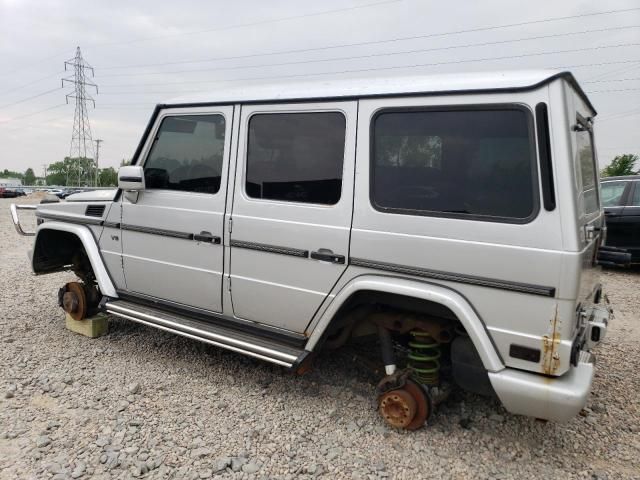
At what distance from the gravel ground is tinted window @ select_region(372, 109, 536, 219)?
1.51m

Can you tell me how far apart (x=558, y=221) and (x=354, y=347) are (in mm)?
→ 2304

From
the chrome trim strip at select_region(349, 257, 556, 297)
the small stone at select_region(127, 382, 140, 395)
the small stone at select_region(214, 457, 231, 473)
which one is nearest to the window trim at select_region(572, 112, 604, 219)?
the chrome trim strip at select_region(349, 257, 556, 297)

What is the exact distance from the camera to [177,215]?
12.1ft

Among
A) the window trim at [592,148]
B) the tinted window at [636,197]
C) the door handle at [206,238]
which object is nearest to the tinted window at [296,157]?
the door handle at [206,238]

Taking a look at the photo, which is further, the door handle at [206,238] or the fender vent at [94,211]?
the fender vent at [94,211]

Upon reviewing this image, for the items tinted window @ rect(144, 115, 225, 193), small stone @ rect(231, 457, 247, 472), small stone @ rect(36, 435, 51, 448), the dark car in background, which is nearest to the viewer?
small stone @ rect(231, 457, 247, 472)

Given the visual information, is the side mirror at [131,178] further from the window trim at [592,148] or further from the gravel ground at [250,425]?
the window trim at [592,148]

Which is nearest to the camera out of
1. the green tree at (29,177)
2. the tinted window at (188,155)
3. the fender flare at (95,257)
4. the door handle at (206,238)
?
the door handle at (206,238)

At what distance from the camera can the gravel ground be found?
274 cm

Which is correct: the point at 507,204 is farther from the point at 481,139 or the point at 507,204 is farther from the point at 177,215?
the point at 177,215

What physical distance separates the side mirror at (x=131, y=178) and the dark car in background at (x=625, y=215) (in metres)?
7.29

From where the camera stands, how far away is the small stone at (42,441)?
288 centimetres

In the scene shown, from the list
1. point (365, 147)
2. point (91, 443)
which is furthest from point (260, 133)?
point (91, 443)

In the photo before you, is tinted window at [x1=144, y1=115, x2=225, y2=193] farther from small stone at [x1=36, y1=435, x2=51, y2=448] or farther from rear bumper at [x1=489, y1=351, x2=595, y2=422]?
rear bumper at [x1=489, y1=351, x2=595, y2=422]
